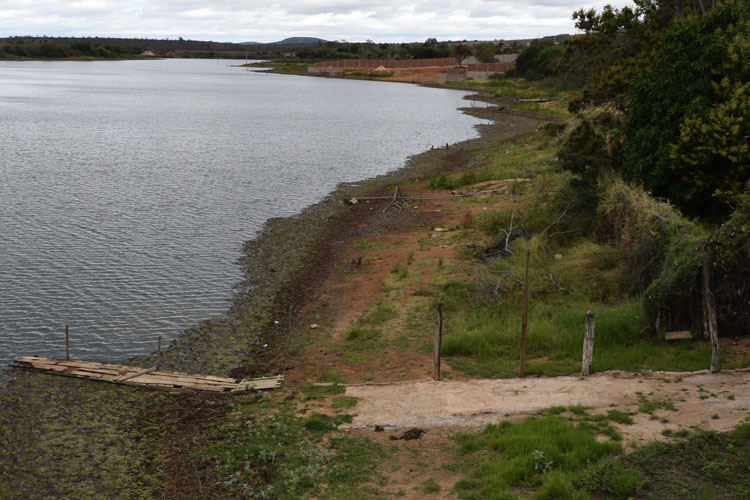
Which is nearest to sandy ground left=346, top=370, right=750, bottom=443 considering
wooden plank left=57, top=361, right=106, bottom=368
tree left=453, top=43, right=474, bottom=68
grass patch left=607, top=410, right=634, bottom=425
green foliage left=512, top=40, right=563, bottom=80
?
grass patch left=607, top=410, right=634, bottom=425

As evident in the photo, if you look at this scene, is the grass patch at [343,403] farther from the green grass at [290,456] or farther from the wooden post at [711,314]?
the wooden post at [711,314]

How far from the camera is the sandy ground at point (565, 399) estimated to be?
12.7 m

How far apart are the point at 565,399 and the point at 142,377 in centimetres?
993

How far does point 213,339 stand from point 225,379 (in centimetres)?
342

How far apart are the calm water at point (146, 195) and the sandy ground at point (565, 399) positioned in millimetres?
8389

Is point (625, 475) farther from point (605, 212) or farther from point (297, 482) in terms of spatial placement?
point (605, 212)

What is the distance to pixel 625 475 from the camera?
10.7 m

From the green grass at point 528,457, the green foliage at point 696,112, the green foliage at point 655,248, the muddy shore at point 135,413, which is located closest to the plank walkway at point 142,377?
the muddy shore at point 135,413

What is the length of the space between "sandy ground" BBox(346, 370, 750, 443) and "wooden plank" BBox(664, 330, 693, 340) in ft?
6.39

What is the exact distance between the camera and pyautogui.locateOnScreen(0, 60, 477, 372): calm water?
73.1 feet

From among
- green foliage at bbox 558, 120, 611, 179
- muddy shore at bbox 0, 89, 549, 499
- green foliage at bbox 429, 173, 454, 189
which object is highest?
green foliage at bbox 558, 120, 611, 179

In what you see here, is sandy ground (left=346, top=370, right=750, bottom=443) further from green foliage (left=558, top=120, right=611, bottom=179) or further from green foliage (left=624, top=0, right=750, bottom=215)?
green foliage (left=558, top=120, right=611, bottom=179)

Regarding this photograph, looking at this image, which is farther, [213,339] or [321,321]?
[321,321]

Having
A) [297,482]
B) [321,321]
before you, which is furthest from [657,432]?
[321,321]
